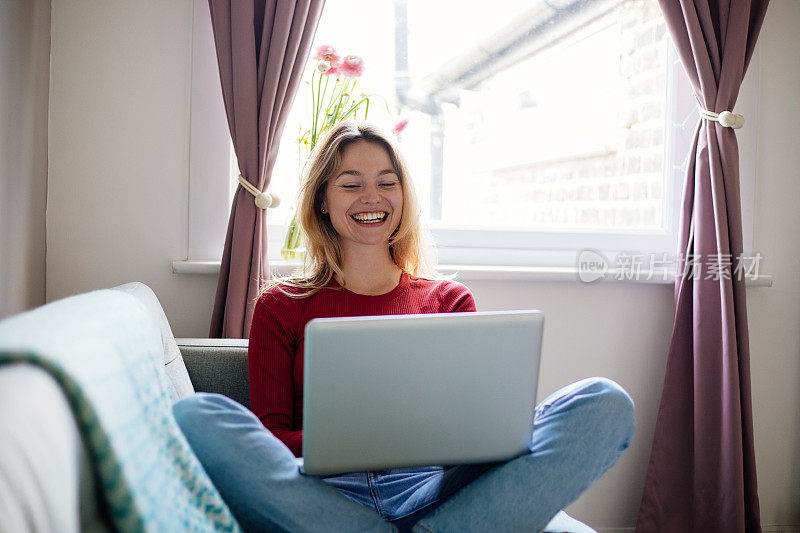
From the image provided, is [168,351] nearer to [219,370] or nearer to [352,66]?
[219,370]

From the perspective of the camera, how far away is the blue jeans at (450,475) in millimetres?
1085

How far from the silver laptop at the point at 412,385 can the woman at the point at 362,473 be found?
0.31ft

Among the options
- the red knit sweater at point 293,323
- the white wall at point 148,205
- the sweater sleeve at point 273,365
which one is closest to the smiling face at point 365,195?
the red knit sweater at point 293,323

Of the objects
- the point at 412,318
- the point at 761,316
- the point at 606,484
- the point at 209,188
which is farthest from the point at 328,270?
the point at 761,316

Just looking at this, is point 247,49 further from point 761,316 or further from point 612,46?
point 761,316

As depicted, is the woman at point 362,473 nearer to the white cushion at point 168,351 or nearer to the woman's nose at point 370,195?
the woman's nose at point 370,195

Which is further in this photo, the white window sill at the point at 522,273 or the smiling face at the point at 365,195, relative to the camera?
the white window sill at the point at 522,273

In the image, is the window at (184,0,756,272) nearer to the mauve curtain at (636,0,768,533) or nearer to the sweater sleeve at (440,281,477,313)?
the mauve curtain at (636,0,768,533)

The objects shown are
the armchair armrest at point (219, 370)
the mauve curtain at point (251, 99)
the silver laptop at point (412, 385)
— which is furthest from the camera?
the mauve curtain at point (251, 99)

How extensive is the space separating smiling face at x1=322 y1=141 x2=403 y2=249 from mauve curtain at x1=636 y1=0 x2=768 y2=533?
1105mm

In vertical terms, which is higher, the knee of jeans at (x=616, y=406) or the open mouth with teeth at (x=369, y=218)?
the open mouth with teeth at (x=369, y=218)

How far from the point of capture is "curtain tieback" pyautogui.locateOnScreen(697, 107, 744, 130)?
2.22 metres

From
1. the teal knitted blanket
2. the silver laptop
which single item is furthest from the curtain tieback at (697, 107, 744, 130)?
the teal knitted blanket

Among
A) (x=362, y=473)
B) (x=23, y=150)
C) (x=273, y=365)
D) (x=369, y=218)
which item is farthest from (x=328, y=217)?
(x=23, y=150)
